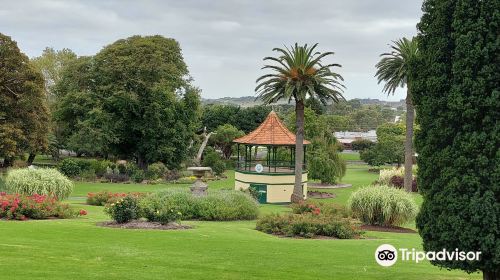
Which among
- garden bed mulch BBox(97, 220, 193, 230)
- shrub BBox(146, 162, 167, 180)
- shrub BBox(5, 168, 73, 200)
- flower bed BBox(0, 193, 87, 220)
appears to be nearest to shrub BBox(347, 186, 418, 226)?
garden bed mulch BBox(97, 220, 193, 230)

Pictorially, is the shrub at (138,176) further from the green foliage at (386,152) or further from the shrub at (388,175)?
the green foliage at (386,152)

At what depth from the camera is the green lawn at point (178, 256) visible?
10000 mm

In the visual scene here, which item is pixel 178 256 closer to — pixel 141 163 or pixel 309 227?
pixel 309 227

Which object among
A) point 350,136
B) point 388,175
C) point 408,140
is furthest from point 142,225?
point 350,136

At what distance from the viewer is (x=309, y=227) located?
17.6m

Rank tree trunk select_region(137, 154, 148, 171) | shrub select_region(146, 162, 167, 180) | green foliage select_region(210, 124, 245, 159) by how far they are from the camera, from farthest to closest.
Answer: green foliage select_region(210, 124, 245, 159), tree trunk select_region(137, 154, 148, 171), shrub select_region(146, 162, 167, 180)

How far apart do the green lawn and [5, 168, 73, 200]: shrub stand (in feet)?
28.3

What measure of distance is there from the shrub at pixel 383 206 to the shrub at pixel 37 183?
12.8m

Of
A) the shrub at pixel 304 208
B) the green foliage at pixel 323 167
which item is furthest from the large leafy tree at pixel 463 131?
the green foliage at pixel 323 167

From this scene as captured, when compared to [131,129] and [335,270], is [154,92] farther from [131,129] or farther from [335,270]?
[335,270]

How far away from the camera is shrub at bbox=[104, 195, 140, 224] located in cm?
1694

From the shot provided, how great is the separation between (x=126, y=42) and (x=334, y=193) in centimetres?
2539

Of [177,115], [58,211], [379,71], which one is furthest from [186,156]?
[58,211]

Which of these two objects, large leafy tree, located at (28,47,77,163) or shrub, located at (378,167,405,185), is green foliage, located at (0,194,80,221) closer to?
shrub, located at (378,167,405,185)
